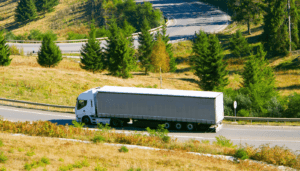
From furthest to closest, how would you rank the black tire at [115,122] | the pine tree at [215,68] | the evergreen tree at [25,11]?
the evergreen tree at [25,11] → the pine tree at [215,68] → the black tire at [115,122]

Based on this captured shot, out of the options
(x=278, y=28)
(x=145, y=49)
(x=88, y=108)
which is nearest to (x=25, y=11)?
(x=145, y=49)

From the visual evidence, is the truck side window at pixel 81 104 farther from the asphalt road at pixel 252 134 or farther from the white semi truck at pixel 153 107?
the asphalt road at pixel 252 134

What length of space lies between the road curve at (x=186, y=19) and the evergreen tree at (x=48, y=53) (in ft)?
70.7

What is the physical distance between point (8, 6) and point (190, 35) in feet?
260

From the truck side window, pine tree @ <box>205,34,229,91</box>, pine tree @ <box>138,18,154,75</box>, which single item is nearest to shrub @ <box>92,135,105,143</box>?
the truck side window

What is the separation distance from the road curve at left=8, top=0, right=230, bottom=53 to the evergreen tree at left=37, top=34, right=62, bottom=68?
21556 millimetres

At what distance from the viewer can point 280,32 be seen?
66.9 m

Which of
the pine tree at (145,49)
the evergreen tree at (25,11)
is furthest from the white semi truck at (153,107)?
the evergreen tree at (25,11)

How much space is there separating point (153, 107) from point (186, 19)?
86.6 metres

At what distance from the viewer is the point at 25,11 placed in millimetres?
109125

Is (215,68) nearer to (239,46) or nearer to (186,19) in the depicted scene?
(239,46)

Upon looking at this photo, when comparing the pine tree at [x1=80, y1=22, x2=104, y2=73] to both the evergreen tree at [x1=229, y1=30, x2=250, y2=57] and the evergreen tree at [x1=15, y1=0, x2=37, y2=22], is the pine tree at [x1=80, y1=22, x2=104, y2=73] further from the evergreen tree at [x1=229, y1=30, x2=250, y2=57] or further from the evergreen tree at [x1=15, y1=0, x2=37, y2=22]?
the evergreen tree at [x1=15, y1=0, x2=37, y2=22]

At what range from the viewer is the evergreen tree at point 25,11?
356ft

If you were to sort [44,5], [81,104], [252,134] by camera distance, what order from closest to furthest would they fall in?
[252,134]
[81,104]
[44,5]
